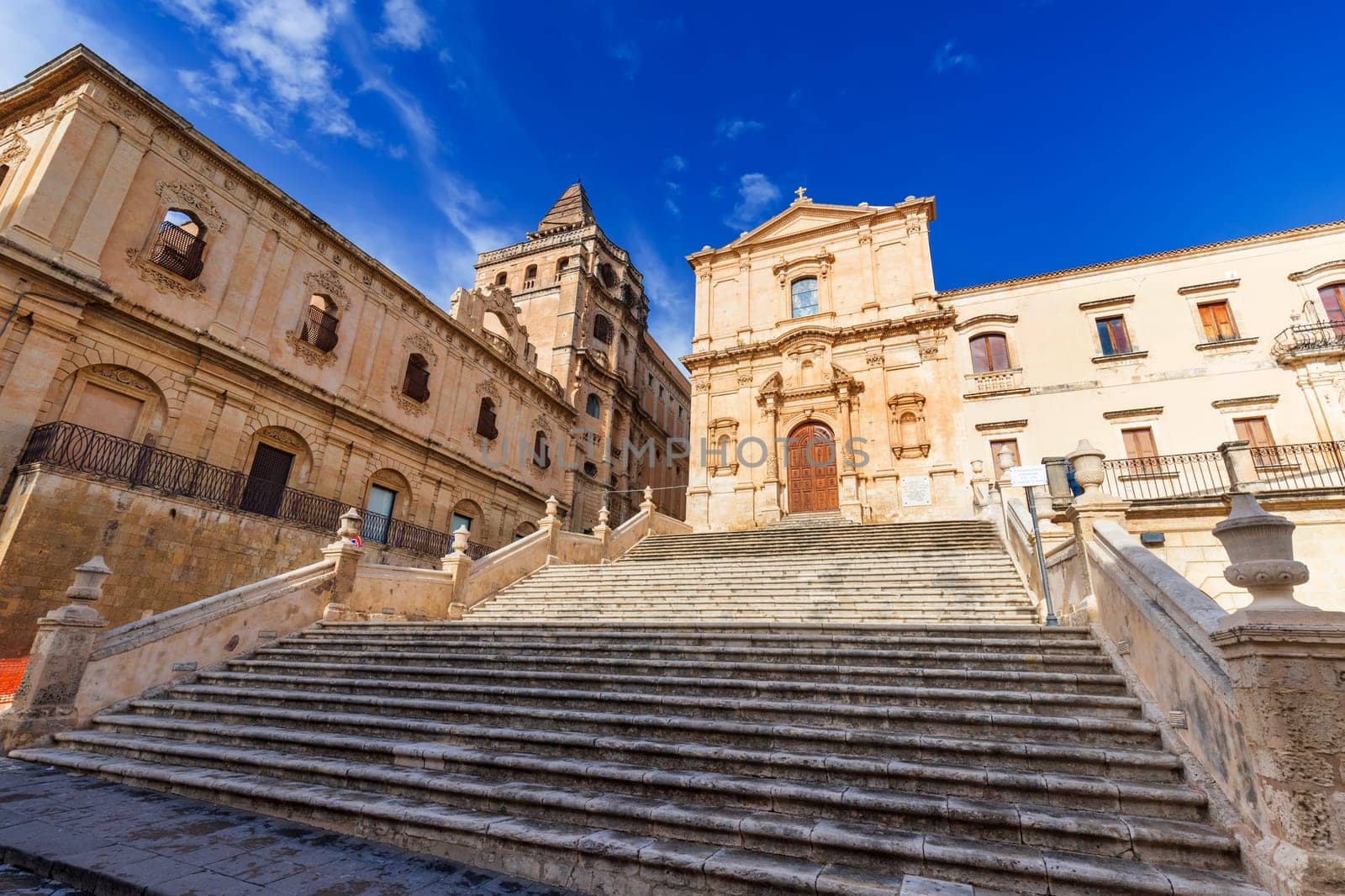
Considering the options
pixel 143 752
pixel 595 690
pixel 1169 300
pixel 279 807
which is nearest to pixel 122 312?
pixel 143 752

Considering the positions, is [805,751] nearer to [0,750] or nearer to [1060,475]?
[0,750]

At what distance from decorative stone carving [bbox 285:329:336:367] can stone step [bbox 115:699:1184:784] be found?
1370 centimetres

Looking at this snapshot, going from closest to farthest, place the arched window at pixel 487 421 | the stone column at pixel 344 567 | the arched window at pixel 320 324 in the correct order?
the stone column at pixel 344 567, the arched window at pixel 320 324, the arched window at pixel 487 421

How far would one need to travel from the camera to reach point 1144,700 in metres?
4.56

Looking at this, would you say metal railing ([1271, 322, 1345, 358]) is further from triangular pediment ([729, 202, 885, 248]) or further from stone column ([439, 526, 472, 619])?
stone column ([439, 526, 472, 619])

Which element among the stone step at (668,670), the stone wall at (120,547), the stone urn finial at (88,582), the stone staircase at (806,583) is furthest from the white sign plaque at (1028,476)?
the stone wall at (120,547)

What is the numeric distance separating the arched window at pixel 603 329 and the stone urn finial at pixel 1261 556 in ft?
98.9

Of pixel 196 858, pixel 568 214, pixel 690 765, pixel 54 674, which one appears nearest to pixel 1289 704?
pixel 690 765

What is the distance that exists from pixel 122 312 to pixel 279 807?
13.0 metres

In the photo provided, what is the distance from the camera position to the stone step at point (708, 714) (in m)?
4.36

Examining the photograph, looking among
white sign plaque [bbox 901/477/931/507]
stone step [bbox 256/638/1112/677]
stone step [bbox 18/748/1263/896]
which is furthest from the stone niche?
stone step [bbox 18/748/1263/896]

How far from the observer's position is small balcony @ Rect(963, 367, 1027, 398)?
18.1 meters

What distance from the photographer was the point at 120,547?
35.4 ft

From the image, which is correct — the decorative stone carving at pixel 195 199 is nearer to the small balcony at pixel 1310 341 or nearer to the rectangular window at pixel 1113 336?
the rectangular window at pixel 1113 336
